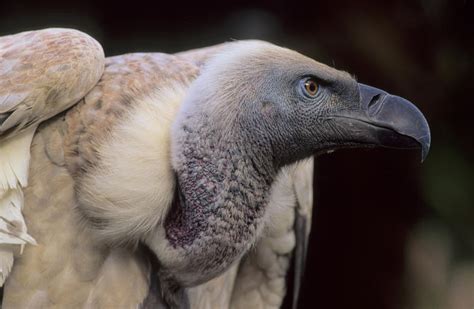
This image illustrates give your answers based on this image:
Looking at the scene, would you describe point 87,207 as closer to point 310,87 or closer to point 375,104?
point 310,87

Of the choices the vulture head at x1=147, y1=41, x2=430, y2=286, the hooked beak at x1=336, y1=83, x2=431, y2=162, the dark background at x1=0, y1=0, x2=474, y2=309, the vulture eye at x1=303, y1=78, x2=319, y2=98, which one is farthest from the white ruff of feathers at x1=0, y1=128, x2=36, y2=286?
the dark background at x1=0, y1=0, x2=474, y2=309

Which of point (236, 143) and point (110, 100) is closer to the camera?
point (236, 143)

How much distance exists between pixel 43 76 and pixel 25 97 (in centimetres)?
9

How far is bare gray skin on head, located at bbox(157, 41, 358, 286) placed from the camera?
292 cm

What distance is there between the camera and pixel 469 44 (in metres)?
5.11

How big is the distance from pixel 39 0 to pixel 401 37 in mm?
2299

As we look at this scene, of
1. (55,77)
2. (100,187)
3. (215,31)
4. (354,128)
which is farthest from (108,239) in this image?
(215,31)

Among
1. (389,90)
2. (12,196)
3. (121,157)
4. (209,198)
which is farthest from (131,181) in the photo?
(389,90)

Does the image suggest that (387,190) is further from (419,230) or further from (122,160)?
(122,160)

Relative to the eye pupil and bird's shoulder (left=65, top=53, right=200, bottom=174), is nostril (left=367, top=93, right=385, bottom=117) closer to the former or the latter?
the eye pupil

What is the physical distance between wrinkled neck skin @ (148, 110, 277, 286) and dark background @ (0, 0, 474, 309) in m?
2.07

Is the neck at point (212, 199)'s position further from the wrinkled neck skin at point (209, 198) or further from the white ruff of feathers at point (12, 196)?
the white ruff of feathers at point (12, 196)

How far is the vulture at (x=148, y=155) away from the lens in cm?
293

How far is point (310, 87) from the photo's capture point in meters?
3.03
